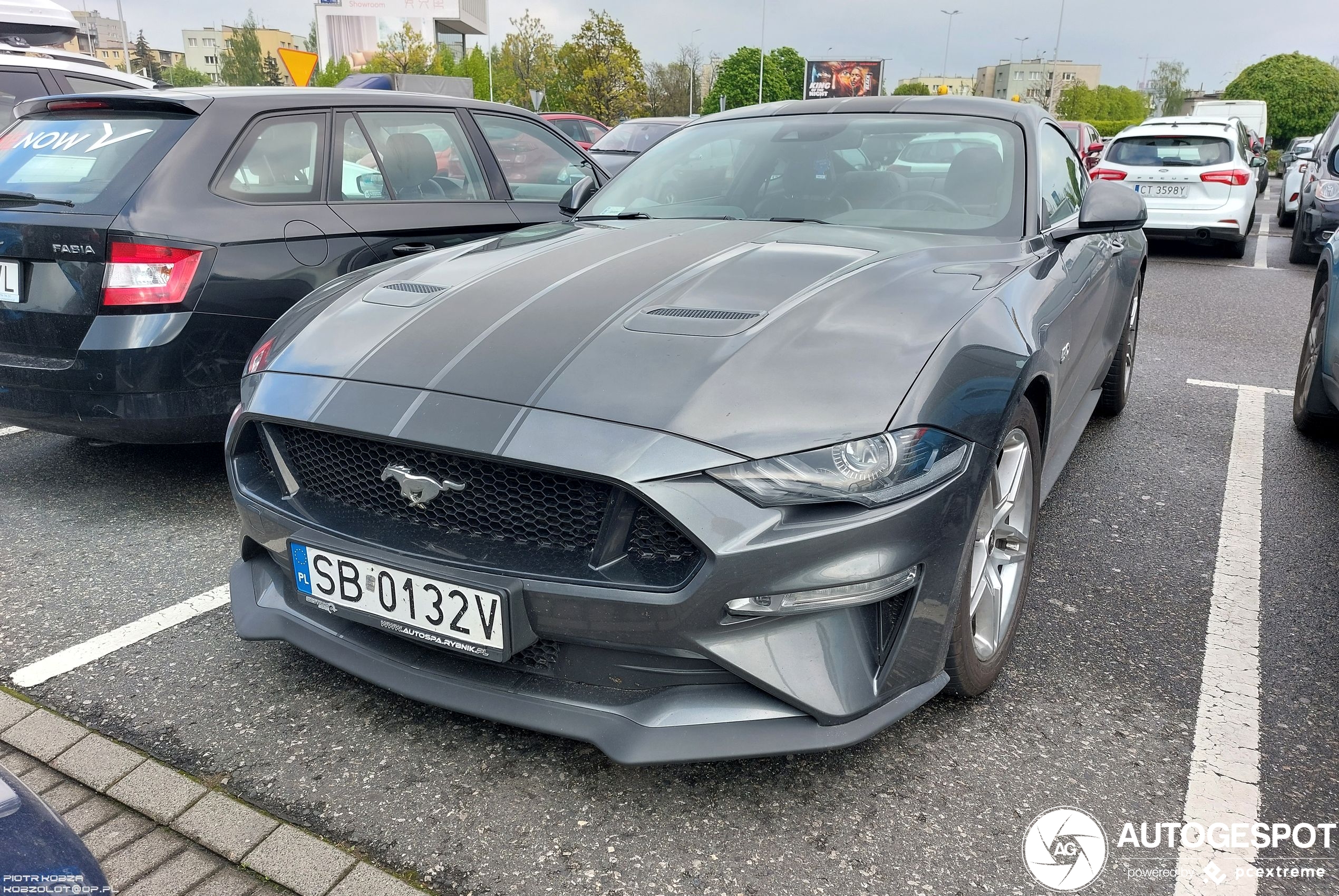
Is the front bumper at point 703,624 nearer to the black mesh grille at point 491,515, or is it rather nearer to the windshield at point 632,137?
the black mesh grille at point 491,515

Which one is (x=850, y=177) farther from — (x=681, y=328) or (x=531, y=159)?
(x=531, y=159)

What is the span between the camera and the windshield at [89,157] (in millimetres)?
3417

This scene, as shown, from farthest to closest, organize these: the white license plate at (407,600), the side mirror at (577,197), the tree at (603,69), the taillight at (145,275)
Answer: the tree at (603,69)
the side mirror at (577,197)
the taillight at (145,275)
the white license plate at (407,600)

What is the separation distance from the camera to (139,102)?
144 inches

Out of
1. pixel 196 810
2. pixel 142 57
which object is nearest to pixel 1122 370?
pixel 196 810

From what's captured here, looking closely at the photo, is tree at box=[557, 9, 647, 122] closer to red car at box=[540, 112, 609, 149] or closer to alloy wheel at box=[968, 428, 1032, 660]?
red car at box=[540, 112, 609, 149]

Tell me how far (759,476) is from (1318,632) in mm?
2041

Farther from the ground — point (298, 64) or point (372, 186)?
point (298, 64)

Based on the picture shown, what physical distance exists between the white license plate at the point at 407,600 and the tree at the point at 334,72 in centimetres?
6809

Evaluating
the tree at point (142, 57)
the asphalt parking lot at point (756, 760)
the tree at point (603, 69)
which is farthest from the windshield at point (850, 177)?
the tree at point (142, 57)

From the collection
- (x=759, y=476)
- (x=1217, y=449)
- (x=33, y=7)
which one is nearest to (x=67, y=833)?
(x=759, y=476)

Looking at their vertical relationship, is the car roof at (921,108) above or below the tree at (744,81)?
below

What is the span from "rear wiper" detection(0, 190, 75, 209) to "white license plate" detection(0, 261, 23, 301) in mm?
240

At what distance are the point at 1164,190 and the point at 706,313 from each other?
11.0 meters
